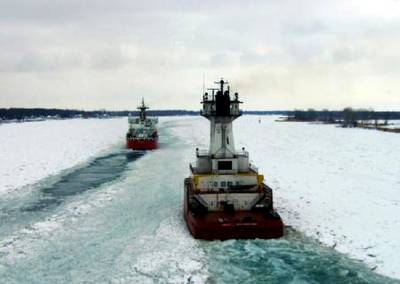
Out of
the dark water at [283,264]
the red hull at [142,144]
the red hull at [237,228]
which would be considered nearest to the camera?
the dark water at [283,264]

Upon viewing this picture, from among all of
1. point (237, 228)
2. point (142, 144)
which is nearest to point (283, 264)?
point (237, 228)

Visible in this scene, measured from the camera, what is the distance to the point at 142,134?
60094 millimetres

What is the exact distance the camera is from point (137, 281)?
1355cm

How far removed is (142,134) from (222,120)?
131ft

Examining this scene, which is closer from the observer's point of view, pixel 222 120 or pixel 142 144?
pixel 222 120

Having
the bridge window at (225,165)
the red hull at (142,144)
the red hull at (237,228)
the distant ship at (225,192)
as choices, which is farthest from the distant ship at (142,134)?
the red hull at (237,228)

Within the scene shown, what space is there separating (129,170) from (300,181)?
14892mm

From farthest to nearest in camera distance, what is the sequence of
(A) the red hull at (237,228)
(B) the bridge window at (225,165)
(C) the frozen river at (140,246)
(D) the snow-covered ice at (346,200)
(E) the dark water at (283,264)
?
(B) the bridge window at (225,165) < (A) the red hull at (237,228) < (D) the snow-covered ice at (346,200) < (C) the frozen river at (140,246) < (E) the dark water at (283,264)

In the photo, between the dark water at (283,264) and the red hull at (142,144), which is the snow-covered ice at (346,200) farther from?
the red hull at (142,144)

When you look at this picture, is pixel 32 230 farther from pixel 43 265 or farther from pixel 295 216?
pixel 295 216

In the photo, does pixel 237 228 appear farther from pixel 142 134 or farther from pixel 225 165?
pixel 142 134

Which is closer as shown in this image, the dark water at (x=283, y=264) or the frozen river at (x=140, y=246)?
the dark water at (x=283, y=264)

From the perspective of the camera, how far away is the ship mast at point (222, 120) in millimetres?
20891

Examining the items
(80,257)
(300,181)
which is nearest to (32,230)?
(80,257)
